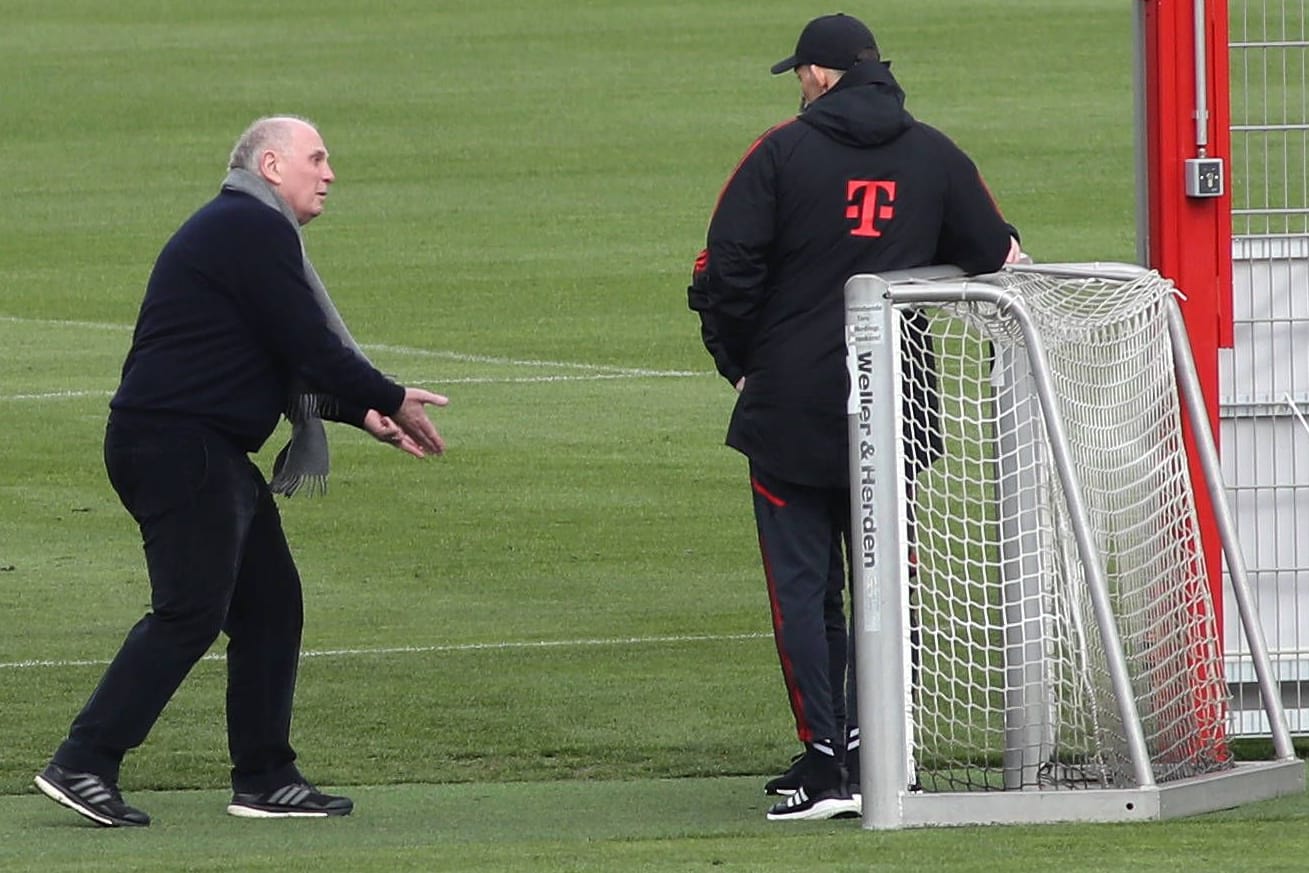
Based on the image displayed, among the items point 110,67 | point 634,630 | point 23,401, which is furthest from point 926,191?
point 110,67

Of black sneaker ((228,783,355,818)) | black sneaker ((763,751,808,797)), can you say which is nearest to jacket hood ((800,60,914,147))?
black sneaker ((763,751,808,797))

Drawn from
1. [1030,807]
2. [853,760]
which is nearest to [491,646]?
[853,760]

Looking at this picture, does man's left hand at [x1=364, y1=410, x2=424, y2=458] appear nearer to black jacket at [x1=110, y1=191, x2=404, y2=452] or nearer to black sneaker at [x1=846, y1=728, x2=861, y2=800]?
black jacket at [x1=110, y1=191, x2=404, y2=452]

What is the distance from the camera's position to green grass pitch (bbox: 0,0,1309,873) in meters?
7.23

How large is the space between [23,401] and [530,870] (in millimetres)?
10149

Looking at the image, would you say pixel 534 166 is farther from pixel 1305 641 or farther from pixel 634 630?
pixel 1305 641

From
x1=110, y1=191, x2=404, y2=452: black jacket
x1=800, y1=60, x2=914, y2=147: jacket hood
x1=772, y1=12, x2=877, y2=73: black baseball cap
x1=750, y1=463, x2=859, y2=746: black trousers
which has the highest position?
x1=772, y1=12, x2=877, y2=73: black baseball cap

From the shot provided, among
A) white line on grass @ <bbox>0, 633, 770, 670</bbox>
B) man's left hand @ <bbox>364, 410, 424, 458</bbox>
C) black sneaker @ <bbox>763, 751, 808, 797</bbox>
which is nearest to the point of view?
black sneaker @ <bbox>763, 751, 808, 797</bbox>

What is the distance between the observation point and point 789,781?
24.1 ft

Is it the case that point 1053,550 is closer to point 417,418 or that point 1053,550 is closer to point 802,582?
point 802,582

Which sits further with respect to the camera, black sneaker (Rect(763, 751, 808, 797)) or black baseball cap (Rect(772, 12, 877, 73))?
black sneaker (Rect(763, 751, 808, 797))

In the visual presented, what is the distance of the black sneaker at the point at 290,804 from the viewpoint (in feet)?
24.2

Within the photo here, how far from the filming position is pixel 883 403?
6.71 meters

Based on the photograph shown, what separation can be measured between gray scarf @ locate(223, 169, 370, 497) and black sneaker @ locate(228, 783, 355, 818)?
29.6 inches
